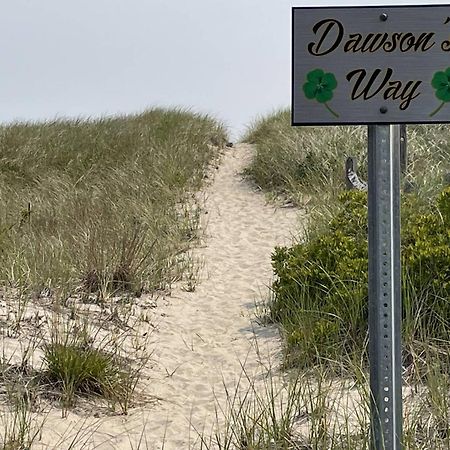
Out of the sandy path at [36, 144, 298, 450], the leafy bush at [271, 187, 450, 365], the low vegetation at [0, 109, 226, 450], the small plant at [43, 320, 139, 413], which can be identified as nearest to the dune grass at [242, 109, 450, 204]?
the sandy path at [36, 144, 298, 450]

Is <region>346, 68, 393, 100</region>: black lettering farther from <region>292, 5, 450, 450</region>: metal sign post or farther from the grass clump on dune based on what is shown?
the grass clump on dune

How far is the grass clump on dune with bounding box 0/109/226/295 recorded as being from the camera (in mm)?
6297

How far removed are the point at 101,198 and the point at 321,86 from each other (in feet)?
25.1

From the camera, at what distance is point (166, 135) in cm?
1488

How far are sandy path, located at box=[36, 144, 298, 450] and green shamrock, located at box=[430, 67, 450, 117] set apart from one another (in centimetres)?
180

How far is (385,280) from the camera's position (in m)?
2.48

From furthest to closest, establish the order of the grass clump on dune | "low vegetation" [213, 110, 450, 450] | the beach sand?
the grass clump on dune → the beach sand → "low vegetation" [213, 110, 450, 450]

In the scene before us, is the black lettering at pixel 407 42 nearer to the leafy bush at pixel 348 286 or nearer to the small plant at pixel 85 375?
the leafy bush at pixel 348 286

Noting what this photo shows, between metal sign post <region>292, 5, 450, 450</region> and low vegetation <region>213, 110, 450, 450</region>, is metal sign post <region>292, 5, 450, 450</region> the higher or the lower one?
the higher one

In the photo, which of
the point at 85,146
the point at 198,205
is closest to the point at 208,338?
the point at 198,205

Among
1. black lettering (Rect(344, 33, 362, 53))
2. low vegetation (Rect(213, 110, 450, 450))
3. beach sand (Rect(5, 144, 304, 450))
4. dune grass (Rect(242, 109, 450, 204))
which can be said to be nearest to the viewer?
black lettering (Rect(344, 33, 362, 53))

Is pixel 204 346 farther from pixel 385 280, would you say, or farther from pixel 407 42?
pixel 407 42

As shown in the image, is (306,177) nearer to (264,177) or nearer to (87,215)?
(264,177)

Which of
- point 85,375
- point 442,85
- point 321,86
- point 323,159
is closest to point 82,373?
point 85,375
